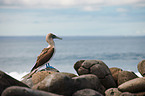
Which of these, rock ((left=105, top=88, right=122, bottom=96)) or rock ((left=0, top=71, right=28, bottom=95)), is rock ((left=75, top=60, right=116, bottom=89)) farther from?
rock ((left=0, top=71, right=28, bottom=95))

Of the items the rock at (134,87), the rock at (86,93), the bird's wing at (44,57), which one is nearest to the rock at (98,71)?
the rock at (134,87)

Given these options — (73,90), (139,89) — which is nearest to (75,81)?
(73,90)

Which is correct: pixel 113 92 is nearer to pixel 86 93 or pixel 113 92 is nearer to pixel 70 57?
pixel 86 93

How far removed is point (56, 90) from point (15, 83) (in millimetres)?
1366

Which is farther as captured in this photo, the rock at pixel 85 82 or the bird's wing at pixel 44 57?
the bird's wing at pixel 44 57

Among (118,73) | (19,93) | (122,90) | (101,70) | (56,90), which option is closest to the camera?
(19,93)

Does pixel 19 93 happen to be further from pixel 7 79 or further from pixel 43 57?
pixel 43 57

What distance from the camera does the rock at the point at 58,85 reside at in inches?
267

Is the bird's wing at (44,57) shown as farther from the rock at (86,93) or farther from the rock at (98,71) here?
the rock at (86,93)

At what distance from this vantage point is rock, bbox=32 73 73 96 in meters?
6.78

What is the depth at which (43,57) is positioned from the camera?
938 cm

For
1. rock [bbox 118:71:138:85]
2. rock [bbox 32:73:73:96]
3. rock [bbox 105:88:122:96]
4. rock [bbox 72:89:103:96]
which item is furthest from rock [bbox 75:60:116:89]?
rock [bbox 32:73:73:96]

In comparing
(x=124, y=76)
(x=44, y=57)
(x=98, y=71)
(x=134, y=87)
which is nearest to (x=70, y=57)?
(x=44, y=57)

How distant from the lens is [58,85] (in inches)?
267
